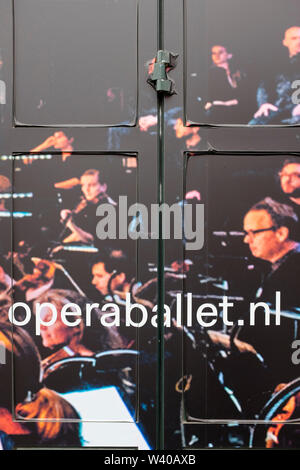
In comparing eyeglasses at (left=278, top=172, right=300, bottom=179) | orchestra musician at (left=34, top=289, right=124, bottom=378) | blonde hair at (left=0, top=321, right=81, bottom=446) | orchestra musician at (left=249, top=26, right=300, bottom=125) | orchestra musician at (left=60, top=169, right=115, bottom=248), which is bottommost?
blonde hair at (left=0, top=321, right=81, bottom=446)

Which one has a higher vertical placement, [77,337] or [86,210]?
[86,210]

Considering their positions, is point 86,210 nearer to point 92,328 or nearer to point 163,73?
point 92,328

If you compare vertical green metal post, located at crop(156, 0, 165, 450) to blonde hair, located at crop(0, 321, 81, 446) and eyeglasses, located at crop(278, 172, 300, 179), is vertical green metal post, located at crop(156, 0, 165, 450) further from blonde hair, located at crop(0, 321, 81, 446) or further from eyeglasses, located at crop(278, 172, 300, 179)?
eyeglasses, located at crop(278, 172, 300, 179)

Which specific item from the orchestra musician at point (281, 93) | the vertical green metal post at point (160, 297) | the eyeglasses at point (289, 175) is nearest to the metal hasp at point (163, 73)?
the vertical green metal post at point (160, 297)

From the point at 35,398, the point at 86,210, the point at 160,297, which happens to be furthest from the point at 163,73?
the point at 35,398

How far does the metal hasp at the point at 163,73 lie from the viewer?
1981 millimetres

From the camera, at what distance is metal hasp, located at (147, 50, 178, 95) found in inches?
78.0

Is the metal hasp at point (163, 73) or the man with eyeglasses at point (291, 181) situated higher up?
the metal hasp at point (163, 73)

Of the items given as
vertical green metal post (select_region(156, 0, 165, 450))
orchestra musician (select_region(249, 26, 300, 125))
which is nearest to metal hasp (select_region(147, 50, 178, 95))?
vertical green metal post (select_region(156, 0, 165, 450))

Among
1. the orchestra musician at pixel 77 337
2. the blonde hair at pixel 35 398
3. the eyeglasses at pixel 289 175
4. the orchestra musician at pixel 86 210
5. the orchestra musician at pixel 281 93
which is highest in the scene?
the orchestra musician at pixel 281 93

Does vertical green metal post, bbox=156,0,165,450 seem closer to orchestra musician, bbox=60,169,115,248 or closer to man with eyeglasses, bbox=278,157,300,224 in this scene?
orchestra musician, bbox=60,169,115,248

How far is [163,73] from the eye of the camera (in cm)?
198

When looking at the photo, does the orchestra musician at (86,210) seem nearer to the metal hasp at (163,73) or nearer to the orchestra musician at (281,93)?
the metal hasp at (163,73)

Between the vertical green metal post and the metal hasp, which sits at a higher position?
the metal hasp
